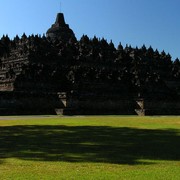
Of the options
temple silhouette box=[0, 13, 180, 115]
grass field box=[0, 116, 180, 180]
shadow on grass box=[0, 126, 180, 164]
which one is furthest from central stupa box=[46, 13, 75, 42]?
grass field box=[0, 116, 180, 180]

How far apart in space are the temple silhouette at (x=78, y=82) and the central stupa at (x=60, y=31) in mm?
10107

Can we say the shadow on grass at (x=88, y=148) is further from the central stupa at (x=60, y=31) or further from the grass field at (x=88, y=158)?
the central stupa at (x=60, y=31)

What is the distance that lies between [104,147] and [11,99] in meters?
28.7

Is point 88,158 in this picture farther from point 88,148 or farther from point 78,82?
point 78,82

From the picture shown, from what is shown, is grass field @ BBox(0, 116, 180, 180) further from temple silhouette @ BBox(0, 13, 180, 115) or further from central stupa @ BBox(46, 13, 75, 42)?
central stupa @ BBox(46, 13, 75, 42)

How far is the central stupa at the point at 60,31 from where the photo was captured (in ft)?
305

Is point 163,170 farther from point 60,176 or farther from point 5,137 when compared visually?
point 5,137

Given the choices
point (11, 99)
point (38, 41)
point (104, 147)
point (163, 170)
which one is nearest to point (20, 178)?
point (163, 170)

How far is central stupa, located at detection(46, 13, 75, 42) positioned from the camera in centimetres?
9306

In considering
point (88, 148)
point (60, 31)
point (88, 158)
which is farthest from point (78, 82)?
point (60, 31)

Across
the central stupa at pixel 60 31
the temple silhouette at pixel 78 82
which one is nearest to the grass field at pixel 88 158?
the temple silhouette at pixel 78 82

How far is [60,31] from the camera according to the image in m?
93.8

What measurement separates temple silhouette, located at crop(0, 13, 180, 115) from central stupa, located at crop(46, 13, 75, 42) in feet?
33.2

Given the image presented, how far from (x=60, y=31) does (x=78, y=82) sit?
43.9m
